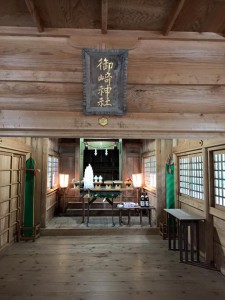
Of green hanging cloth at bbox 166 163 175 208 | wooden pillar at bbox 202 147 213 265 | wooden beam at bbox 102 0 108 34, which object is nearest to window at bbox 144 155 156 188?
green hanging cloth at bbox 166 163 175 208

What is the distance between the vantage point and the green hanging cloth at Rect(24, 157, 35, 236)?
6.11 m

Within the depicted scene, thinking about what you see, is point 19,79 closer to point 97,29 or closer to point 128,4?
point 97,29

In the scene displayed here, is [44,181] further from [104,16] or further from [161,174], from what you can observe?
[104,16]

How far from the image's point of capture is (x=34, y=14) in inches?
91.5

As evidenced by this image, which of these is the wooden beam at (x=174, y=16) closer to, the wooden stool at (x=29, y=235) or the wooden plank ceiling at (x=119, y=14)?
the wooden plank ceiling at (x=119, y=14)

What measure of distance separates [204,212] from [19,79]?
4306 mm

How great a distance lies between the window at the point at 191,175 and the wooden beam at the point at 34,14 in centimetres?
417

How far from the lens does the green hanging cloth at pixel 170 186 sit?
628 centimetres

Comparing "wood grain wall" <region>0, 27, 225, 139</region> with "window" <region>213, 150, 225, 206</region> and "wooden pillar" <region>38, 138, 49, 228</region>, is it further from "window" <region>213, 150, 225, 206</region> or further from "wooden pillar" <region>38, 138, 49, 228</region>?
"wooden pillar" <region>38, 138, 49, 228</region>

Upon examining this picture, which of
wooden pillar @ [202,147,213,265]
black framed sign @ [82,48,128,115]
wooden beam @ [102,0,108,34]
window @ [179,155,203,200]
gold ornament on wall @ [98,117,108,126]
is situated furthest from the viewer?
window @ [179,155,203,200]

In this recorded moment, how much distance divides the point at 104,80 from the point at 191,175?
3.94 metres

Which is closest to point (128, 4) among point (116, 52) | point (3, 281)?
point (116, 52)

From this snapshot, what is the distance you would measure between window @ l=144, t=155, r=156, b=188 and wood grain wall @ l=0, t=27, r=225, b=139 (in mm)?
4717

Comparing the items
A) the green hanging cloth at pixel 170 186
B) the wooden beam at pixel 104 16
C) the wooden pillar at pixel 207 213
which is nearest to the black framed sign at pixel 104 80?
the wooden beam at pixel 104 16
